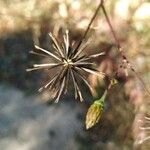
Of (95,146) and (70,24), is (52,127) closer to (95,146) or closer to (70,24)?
(95,146)

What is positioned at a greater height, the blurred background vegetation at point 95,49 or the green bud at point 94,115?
the blurred background vegetation at point 95,49

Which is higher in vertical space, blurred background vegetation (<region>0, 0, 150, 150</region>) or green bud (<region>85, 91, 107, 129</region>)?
blurred background vegetation (<region>0, 0, 150, 150</region>)

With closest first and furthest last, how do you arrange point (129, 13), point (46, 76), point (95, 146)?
point (95, 146)
point (46, 76)
point (129, 13)

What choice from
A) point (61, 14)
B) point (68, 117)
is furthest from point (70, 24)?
point (68, 117)

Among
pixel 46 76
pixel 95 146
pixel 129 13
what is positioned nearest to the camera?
pixel 95 146

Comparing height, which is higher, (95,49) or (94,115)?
(95,49)

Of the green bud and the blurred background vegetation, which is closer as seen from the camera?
the green bud

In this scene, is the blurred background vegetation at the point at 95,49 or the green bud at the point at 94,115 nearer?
the green bud at the point at 94,115

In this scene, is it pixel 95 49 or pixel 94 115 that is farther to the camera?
pixel 95 49
